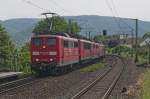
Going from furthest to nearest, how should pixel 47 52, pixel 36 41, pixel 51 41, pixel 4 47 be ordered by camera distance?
pixel 4 47 < pixel 36 41 < pixel 51 41 < pixel 47 52

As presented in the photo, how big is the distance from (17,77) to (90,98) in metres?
13.7

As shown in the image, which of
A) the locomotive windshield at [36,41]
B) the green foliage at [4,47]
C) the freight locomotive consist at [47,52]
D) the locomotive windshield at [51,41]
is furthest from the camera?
the green foliage at [4,47]

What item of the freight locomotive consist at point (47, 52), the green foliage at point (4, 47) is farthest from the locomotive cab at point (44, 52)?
the green foliage at point (4, 47)

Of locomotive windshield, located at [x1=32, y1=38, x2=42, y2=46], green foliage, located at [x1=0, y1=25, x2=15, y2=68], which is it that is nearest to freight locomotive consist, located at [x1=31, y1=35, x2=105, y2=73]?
locomotive windshield, located at [x1=32, y1=38, x2=42, y2=46]

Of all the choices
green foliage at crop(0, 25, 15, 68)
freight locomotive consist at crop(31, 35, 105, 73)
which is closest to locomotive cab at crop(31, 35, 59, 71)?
freight locomotive consist at crop(31, 35, 105, 73)

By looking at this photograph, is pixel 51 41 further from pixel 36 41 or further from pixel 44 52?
pixel 36 41

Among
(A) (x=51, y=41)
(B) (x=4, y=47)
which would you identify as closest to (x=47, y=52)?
(A) (x=51, y=41)

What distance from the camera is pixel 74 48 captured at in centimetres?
4103

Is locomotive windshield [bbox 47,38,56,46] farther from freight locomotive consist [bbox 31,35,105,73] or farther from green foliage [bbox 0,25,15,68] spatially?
green foliage [bbox 0,25,15,68]

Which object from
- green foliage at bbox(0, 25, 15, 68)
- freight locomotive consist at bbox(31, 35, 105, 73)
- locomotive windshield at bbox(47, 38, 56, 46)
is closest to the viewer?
freight locomotive consist at bbox(31, 35, 105, 73)

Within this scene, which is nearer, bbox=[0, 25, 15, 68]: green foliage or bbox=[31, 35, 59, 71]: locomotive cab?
bbox=[31, 35, 59, 71]: locomotive cab

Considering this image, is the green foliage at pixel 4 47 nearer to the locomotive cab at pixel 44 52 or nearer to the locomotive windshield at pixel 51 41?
the locomotive cab at pixel 44 52

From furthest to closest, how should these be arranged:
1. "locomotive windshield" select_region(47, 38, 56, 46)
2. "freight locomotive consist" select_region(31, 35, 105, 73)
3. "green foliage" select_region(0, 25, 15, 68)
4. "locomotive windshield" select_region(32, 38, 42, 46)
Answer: "green foliage" select_region(0, 25, 15, 68) → "locomotive windshield" select_region(32, 38, 42, 46) → "locomotive windshield" select_region(47, 38, 56, 46) → "freight locomotive consist" select_region(31, 35, 105, 73)

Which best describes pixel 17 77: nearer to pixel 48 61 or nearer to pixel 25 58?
pixel 48 61
